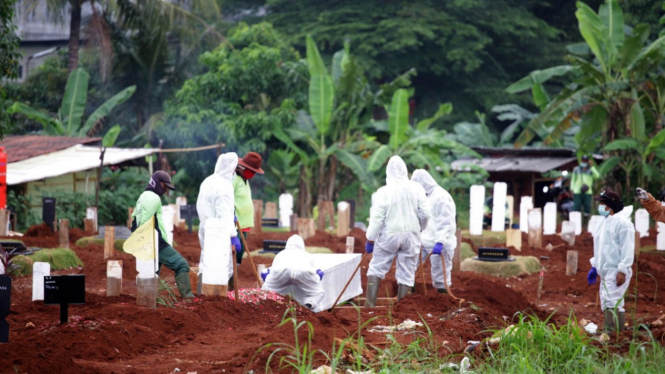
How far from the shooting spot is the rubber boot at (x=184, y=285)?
992 cm

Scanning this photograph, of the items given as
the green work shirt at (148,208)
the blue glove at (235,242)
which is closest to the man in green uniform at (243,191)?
the blue glove at (235,242)

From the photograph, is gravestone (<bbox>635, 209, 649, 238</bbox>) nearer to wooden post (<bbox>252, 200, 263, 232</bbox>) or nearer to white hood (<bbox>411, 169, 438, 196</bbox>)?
white hood (<bbox>411, 169, 438, 196</bbox>)

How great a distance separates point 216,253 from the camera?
974cm

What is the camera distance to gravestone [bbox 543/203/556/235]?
64.3 ft

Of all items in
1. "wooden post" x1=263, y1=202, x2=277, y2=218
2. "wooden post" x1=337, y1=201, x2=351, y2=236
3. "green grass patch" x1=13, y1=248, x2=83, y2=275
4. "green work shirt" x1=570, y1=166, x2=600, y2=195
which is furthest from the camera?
"green work shirt" x1=570, y1=166, x2=600, y2=195

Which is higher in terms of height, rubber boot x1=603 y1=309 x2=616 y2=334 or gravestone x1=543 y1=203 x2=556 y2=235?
gravestone x1=543 y1=203 x2=556 y2=235

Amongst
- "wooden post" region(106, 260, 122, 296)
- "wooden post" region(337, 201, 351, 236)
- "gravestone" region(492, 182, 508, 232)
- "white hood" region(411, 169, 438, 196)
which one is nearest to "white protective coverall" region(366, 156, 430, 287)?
"white hood" region(411, 169, 438, 196)

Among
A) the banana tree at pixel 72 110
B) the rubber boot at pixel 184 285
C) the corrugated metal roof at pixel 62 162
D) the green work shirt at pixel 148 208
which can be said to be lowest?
the rubber boot at pixel 184 285

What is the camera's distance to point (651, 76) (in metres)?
22.3

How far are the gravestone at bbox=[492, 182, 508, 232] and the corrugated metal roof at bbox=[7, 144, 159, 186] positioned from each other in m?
8.29

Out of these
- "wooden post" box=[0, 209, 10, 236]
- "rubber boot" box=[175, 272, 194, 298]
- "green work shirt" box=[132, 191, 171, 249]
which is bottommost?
"rubber boot" box=[175, 272, 194, 298]

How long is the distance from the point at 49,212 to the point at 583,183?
42.2ft

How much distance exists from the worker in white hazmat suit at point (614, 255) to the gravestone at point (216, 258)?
13.6ft

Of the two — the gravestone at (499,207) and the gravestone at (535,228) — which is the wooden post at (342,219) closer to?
the gravestone at (499,207)
